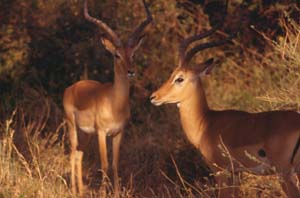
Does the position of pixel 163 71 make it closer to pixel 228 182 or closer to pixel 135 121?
pixel 135 121

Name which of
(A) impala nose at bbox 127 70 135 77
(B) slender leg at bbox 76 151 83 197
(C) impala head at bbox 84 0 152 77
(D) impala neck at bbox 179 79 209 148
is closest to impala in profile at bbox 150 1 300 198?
(D) impala neck at bbox 179 79 209 148

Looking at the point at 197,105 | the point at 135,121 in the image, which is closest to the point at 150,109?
the point at 135,121

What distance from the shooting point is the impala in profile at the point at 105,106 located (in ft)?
29.7

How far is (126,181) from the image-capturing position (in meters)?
9.30

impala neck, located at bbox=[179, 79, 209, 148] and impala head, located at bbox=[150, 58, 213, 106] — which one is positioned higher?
impala head, located at bbox=[150, 58, 213, 106]

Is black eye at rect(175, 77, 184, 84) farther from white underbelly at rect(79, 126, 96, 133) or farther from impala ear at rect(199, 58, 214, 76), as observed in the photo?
white underbelly at rect(79, 126, 96, 133)

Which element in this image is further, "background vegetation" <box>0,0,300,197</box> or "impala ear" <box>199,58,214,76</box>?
"background vegetation" <box>0,0,300,197</box>

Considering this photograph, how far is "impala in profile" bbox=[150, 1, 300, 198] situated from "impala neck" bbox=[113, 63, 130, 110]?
4.85 ft

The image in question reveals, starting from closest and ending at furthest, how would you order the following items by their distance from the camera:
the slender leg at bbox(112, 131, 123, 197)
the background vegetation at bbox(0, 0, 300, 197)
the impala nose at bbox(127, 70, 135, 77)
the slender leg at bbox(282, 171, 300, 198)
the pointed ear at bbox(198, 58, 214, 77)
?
the slender leg at bbox(282, 171, 300, 198)
the pointed ear at bbox(198, 58, 214, 77)
the slender leg at bbox(112, 131, 123, 197)
the impala nose at bbox(127, 70, 135, 77)
the background vegetation at bbox(0, 0, 300, 197)

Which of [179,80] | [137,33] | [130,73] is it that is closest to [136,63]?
[137,33]

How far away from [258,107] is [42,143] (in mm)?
2726

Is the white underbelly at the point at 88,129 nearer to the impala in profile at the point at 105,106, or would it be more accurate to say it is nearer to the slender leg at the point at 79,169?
the impala in profile at the point at 105,106

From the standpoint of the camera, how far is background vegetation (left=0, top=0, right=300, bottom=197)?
9719 mm

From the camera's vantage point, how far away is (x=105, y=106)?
30.1 feet
